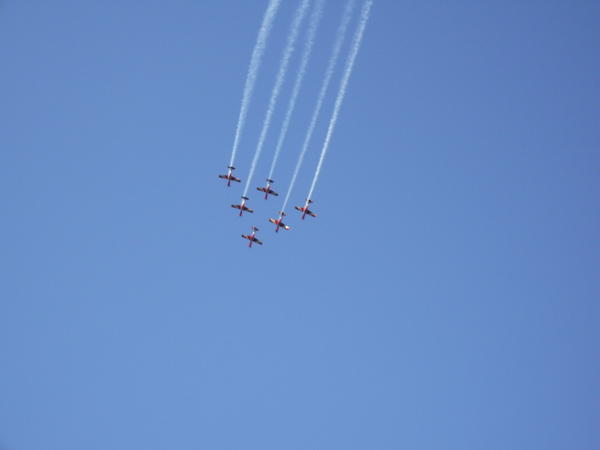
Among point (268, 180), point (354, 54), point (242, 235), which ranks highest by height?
point (354, 54)

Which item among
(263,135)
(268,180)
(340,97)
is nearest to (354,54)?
(340,97)

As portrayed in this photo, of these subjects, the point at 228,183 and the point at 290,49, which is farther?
the point at 228,183

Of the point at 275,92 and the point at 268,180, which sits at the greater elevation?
the point at 275,92

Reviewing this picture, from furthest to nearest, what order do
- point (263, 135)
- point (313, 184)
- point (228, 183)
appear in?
point (228, 183) < point (313, 184) < point (263, 135)

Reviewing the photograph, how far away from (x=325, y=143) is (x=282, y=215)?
13.4 m

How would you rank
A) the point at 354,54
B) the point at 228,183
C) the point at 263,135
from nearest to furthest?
the point at 354,54 → the point at 263,135 → the point at 228,183

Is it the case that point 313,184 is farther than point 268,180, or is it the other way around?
point 268,180

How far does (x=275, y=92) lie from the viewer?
48281 mm

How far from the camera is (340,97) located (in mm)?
48406

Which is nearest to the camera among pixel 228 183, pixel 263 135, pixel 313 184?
pixel 263 135

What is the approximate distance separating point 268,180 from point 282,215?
9.92 ft

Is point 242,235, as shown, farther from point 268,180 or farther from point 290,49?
point 290,49

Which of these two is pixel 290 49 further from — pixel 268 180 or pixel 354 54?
pixel 268 180

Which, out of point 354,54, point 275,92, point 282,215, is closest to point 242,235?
point 282,215
